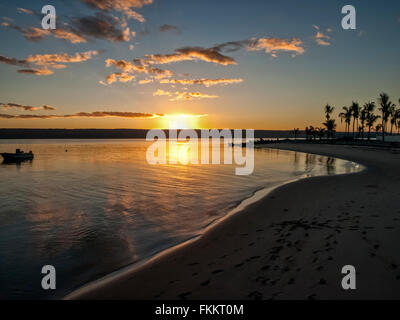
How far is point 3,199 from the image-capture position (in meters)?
16.2

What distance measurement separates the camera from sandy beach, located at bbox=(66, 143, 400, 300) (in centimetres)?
476

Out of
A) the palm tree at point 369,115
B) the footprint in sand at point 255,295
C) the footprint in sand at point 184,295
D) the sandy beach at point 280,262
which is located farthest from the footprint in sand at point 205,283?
the palm tree at point 369,115

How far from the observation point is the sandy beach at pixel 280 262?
15.6ft

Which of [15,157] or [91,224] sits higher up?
[15,157]

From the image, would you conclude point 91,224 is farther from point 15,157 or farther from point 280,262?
point 15,157

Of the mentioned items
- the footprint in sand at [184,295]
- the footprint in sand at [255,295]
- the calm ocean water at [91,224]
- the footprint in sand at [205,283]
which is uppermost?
the footprint in sand at [255,295]

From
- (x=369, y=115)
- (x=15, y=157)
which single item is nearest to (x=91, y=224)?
(x=15, y=157)

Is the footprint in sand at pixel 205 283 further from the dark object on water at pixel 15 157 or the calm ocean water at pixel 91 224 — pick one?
the dark object on water at pixel 15 157

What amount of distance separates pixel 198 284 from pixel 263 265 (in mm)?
1734

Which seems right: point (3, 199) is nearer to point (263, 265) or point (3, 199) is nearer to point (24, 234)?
point (24, 234)

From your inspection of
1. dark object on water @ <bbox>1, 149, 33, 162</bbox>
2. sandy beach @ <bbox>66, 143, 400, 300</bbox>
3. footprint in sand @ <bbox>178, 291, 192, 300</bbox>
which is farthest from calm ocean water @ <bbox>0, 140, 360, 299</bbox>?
dark object on water @ <bbox>1, 149, 33, 162</bbox>

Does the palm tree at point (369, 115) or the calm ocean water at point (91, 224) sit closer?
the calm ocean water at point (91, 224)

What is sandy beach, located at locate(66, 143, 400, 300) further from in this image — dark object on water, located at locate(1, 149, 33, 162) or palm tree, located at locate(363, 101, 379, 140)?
palm tree, located at locate(363, 101, 379, 140)

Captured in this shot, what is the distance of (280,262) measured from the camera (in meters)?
5.86
